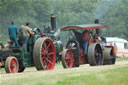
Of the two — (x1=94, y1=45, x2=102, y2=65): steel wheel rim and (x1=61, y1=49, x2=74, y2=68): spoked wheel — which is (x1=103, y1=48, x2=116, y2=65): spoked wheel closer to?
(x1=94, y1=45, x2=102, y2=65): steel wheel rim

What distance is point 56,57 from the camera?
756 inches

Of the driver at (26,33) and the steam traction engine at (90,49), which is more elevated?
the driver at (26,33)

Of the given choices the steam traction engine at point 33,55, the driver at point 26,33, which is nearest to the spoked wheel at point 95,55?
the steam traction engine at point 33,55

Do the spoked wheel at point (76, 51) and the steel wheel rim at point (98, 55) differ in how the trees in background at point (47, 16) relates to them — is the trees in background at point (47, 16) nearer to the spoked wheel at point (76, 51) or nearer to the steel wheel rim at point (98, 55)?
the steel wheel rim at point (98, 55)

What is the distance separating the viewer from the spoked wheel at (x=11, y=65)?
53.1 feet

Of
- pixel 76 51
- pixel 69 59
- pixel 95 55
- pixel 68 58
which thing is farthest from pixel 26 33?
pixel 95 55

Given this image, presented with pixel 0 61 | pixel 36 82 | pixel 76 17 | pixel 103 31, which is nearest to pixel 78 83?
pixel 36 82

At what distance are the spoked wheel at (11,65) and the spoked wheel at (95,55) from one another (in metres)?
5.11

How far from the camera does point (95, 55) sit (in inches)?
856

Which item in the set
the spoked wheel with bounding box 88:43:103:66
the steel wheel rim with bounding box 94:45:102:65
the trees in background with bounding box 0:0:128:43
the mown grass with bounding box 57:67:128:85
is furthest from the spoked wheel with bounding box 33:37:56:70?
the trees in background with bounding box 0:0:128:43

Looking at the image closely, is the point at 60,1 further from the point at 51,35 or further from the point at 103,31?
the point at 51,35

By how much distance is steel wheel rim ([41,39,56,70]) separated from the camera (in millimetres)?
17922

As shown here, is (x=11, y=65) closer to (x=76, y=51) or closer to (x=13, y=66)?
(x=13, y=66)

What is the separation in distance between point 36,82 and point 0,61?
5440 mm
